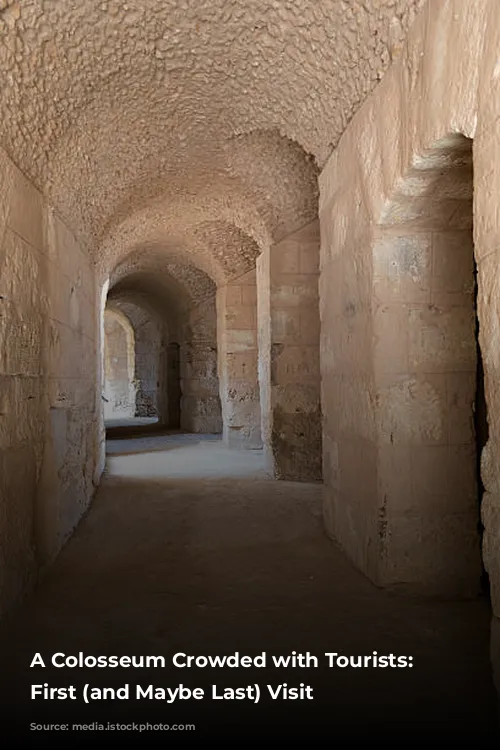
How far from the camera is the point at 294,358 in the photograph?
6.50 metres

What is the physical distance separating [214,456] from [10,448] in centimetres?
548

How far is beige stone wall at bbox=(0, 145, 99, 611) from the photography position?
2.90m

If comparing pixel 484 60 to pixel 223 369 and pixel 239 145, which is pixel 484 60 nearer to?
pixel 239 145

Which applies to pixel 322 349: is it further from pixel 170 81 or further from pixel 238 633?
pixel 238 633

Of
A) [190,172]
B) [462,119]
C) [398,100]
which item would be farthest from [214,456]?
[462,119]

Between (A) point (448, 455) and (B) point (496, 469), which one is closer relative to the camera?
(B) point (496, 469)

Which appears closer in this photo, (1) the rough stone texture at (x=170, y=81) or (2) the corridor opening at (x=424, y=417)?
(1) the rough stone texture at (x=170, y=81)

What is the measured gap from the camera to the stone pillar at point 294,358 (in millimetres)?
6422

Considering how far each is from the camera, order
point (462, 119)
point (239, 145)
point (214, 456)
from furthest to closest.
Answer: point (214, 456) → point (239, 145) → point (462, 119)

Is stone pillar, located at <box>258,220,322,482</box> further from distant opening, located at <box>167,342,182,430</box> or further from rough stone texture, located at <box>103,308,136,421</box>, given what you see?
rough stone texture, located at <box>103,308,136,421</box>

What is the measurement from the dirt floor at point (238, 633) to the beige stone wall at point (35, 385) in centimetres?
28

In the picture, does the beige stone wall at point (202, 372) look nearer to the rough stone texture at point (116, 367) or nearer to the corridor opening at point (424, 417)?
the rough stone texture at point (116, 367)

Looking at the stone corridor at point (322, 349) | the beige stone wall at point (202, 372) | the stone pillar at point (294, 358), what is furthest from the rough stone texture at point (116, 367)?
the stone corridor at point (322, 349)

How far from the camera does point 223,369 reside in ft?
31.1
